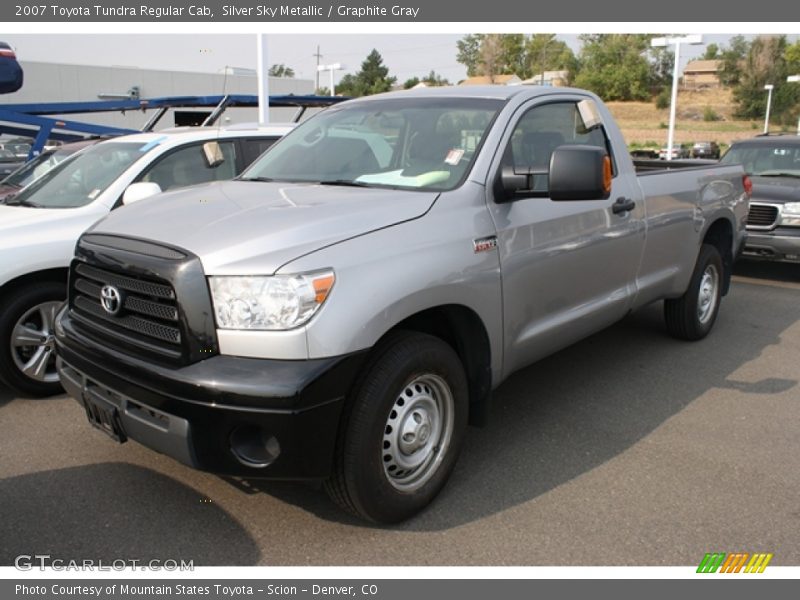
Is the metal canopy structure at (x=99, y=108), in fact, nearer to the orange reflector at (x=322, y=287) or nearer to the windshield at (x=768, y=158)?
the windshield at (x=768, y=158)

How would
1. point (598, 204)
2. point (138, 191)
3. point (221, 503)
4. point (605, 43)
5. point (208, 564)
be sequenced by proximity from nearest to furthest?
point (208, 564)
point (221, 503)
point (598, 204)
point (138, 191)
point (605, 43)

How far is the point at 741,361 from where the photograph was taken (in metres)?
5.61

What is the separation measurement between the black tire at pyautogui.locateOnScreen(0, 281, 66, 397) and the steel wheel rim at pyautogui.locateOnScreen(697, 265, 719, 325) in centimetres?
498

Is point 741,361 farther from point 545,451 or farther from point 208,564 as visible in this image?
point 208,564

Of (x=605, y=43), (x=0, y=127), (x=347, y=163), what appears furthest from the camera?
(x=605, y=43)

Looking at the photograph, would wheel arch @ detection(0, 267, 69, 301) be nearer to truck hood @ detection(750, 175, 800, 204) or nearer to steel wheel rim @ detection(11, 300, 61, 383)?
steel wheel rim @ detection(11, 300, 61, 383)

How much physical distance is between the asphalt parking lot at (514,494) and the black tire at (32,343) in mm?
146

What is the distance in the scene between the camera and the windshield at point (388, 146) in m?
3.65

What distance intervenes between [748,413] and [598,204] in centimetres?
172

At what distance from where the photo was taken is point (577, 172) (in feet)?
11.1

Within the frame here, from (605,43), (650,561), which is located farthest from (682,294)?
(605,43)

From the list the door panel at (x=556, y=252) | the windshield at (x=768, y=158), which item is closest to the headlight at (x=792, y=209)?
the windshield at (x=768, y=158)

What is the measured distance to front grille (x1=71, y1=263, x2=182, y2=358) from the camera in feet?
9.35

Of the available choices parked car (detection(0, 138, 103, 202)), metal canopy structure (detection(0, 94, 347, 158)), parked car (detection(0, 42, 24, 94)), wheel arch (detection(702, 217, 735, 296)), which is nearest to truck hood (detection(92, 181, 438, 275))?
wheel arch (detection(702, 217, 735, 296))
